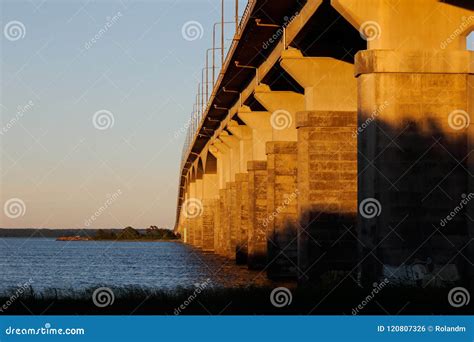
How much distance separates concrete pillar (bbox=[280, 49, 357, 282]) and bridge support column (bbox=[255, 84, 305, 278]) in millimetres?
7531

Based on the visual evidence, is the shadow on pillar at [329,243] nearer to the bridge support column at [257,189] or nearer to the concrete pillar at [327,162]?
the concrete pillar at [327,162]

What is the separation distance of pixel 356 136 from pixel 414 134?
9.81 metres

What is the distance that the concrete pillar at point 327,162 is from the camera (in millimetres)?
35812

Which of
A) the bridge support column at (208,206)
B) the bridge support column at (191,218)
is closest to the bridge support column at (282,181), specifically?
the bridge support column at (208,206)

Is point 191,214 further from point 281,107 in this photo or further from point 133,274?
point 281,107

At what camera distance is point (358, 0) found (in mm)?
26000

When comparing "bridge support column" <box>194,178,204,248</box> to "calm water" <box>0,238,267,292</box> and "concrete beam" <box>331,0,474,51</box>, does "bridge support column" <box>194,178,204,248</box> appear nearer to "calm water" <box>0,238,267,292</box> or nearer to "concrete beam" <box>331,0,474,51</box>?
"calm water" <box>0,238,267,292</box>

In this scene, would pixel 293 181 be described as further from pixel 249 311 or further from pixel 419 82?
pixel 249 311

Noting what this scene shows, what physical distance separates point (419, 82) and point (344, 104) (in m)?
10.1

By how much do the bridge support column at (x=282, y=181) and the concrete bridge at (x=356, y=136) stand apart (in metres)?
0.06

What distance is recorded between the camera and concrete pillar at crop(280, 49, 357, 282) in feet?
117

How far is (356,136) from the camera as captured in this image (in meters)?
35.6

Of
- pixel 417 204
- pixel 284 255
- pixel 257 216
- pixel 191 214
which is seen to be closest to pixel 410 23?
pixel 417 204

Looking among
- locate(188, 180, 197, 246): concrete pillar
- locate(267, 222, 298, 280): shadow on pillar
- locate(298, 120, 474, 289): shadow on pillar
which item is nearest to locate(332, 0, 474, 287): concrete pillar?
locate(298, 120, 474, 289): shadow on pillar
